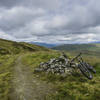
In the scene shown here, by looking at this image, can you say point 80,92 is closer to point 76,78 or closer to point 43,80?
point 76,78

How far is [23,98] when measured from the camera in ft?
24.3

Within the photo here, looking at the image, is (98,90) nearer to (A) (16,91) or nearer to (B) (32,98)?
(B) (32,98)

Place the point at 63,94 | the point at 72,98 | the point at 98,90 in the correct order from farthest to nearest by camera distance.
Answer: the point at 98,90
the point at 63,94
the point at 72,98

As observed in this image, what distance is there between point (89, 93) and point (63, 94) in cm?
249

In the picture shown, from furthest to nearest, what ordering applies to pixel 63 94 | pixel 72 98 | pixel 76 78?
1. pixel 76 78
2. pixel 63 94
3. pixel 72 98

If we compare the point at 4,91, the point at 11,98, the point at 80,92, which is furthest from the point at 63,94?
the point at 4,91

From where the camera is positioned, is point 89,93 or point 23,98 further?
point 89,93

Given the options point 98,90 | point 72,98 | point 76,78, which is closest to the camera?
point 72,98

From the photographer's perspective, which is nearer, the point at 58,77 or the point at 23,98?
the point at 23,98

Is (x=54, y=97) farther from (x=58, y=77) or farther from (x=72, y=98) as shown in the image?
(x=58, y=77)

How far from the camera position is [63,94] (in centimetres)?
805

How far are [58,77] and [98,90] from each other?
191 inches

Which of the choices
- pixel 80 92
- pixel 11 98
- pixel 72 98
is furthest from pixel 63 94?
pixel 11 98

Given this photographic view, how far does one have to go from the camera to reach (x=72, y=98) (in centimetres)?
739
